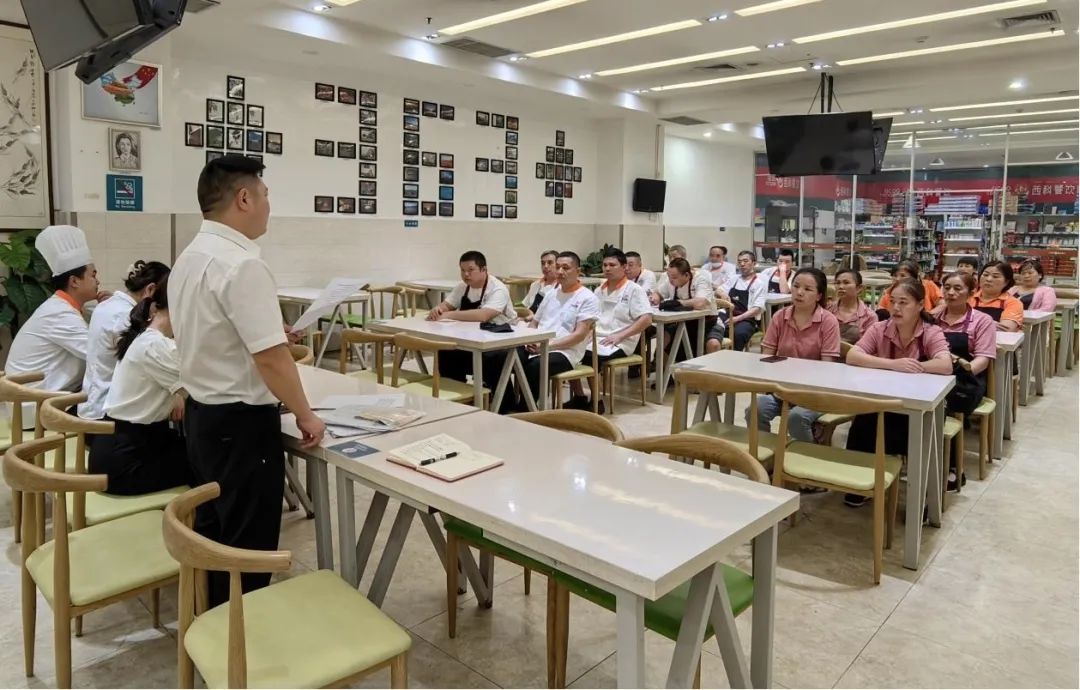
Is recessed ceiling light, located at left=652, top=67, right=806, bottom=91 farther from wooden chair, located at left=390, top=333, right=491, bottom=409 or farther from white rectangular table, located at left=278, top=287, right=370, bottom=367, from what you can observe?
wooden chair, located at left=390, top=333, right=491, bottom=409

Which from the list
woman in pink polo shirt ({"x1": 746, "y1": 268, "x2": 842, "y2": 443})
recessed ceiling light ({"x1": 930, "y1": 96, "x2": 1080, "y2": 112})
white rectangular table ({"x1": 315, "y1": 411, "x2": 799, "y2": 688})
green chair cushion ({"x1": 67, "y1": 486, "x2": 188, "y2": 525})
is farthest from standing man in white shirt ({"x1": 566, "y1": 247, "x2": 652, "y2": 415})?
recessed ceiling light ({"x1": 930, "y1": 96, "x2": 1080, "y2": 112})

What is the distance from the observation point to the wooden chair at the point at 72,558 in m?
1.92

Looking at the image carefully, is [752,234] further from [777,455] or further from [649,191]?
[777,455]

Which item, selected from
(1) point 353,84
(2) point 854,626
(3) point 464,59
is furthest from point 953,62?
(2) point 854,626

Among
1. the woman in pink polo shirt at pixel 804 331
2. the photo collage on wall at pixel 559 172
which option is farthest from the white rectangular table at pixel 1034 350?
the photo collage on wall at pixel 559 172

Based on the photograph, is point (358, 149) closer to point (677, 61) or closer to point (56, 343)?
point (677, 61)

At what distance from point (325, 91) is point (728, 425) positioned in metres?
5.99

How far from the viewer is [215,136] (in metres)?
7.20

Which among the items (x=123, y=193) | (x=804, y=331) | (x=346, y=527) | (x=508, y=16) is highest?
(x=508, y=16)

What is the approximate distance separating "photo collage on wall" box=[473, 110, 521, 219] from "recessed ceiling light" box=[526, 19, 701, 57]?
1907mm

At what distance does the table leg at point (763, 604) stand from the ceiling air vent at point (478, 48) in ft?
21.3

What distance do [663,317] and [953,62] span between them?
486 centimetres

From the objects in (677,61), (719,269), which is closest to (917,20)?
(677,61)

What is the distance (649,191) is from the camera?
11.3 meters
